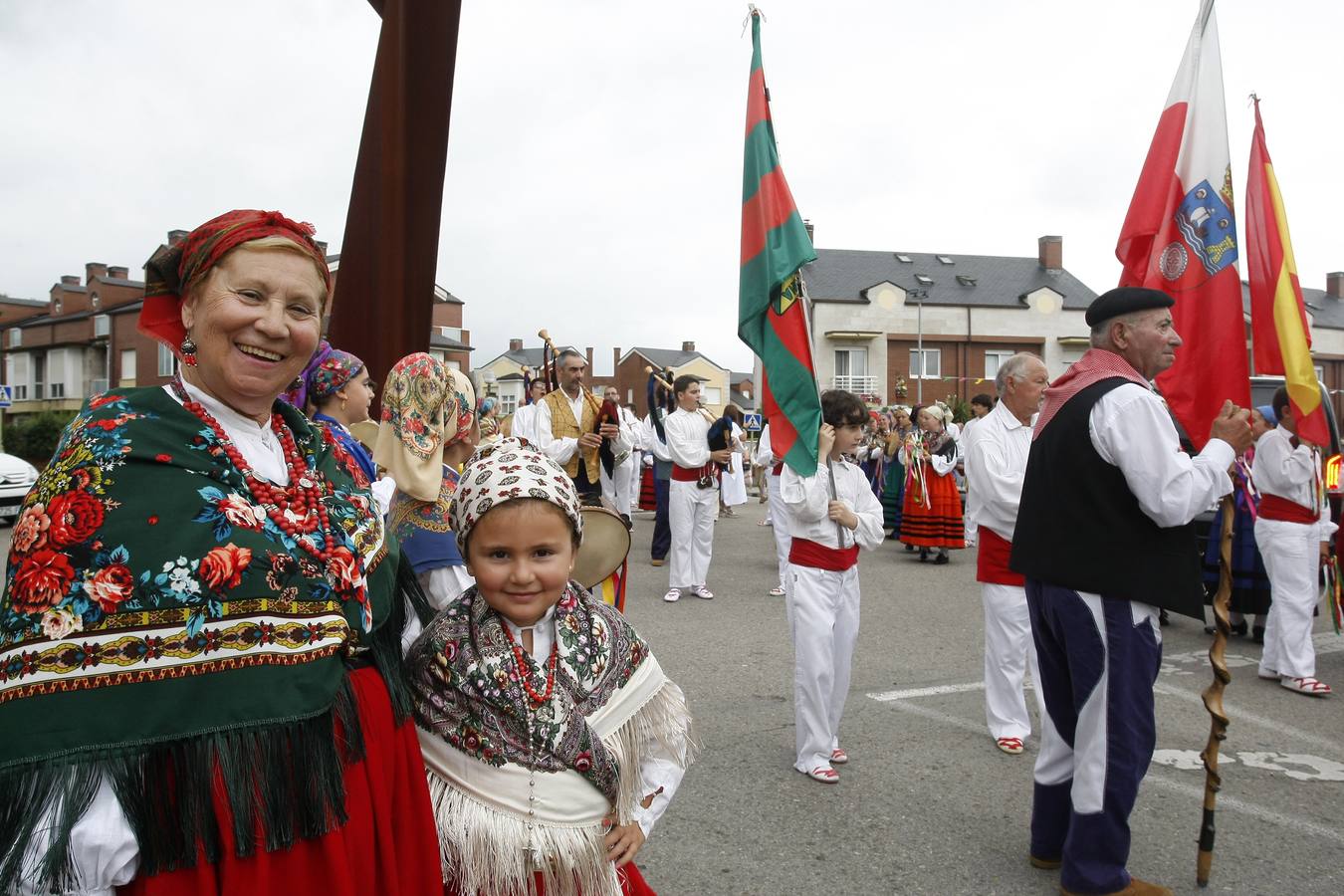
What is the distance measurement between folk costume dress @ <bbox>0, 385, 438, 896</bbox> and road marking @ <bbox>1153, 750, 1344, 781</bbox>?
427cm

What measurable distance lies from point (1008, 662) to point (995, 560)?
549mm

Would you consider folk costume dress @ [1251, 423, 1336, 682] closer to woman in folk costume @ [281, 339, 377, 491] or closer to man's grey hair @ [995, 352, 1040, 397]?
man's grey hair @ [995, 352, 1040, 397]

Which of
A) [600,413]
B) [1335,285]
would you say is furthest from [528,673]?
[1335,285]

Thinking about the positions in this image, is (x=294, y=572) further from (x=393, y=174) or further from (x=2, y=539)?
(x=2, y=539)

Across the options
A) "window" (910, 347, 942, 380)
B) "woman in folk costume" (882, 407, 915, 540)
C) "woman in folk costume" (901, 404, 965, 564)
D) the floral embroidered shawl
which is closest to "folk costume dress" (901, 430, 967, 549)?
"woman in folk costume" (901, 404, 965, 564)

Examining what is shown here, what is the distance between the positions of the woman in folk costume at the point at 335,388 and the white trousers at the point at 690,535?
6.27m

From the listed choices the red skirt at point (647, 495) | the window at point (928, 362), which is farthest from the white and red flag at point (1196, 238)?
the window at point (928, 362)

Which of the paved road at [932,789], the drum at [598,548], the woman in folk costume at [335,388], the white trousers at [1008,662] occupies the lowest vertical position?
the paved road at [932,789]

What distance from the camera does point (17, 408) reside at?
51.9 metres

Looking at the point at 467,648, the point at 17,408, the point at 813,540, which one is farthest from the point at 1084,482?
the point at 17,408

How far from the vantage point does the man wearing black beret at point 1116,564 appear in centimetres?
296

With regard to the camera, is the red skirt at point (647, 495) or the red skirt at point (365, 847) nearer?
the red skirt at point (365, 847)

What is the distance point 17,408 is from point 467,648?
205 feet

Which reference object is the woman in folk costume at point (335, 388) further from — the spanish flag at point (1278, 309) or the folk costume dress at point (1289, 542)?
the folk costume dress at point (1289, 542)
